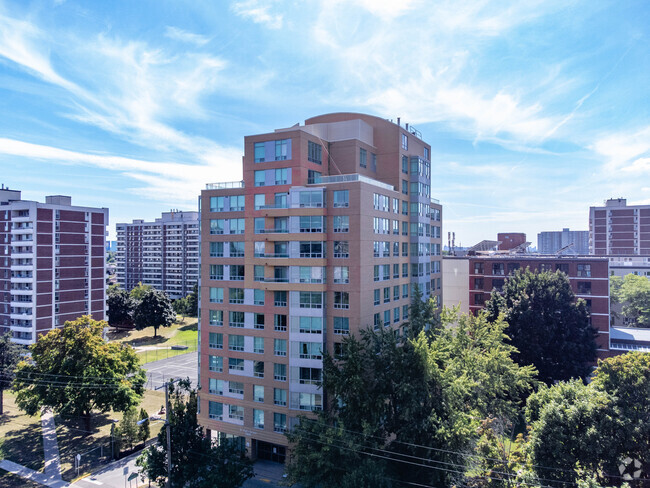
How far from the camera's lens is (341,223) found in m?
39.1

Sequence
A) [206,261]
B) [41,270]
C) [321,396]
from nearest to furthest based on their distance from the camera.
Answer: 1. [321,396]
2. [206,261]
3. [41,270]

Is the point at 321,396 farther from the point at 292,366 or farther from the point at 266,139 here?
the point at 266,139

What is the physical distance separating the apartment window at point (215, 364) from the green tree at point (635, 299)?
3580 inches

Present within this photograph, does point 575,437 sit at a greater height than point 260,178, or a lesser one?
lesser

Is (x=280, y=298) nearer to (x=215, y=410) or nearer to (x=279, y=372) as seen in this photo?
(x=279, y=372)

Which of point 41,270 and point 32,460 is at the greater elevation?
point 41,270

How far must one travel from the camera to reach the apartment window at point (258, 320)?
4116cm

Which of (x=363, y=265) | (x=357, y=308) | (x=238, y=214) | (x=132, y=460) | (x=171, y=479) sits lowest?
(x=132, y=460)

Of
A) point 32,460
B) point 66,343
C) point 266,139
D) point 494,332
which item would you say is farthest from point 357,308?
point 32,460

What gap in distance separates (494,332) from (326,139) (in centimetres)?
2941

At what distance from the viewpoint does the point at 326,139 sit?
47469 mm

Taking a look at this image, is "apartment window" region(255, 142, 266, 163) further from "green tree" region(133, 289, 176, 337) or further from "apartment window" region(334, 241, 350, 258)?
"green tree" region(133, 289, 176, 337)

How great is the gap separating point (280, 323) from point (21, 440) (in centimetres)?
3427

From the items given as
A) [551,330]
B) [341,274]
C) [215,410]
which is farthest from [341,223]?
[551,330]
